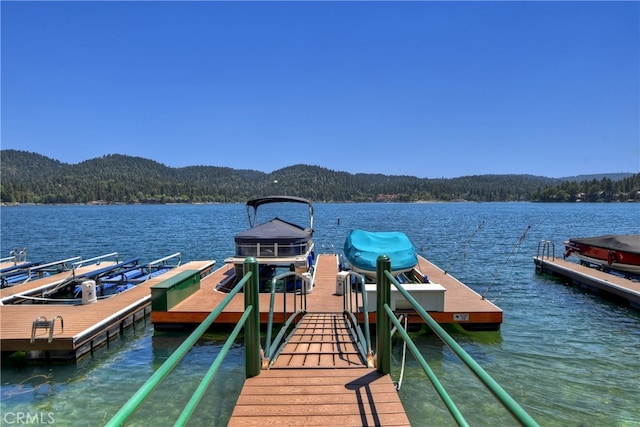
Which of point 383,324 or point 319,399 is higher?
point 383,324

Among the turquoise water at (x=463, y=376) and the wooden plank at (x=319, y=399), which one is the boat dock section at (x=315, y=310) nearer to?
the turquoise water at (x=463, y=376)

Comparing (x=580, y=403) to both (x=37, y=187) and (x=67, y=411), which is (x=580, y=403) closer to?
(x=67, y=411)

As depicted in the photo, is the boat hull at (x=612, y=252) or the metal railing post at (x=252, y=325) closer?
the metal railing post at (x=252, y=325)

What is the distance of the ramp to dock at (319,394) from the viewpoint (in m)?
2.95

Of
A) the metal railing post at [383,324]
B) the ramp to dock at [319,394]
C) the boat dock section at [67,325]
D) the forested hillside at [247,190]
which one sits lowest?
the boat dock section at [67,325]

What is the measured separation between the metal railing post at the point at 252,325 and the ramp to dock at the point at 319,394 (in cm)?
13

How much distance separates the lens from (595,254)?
17.0 m

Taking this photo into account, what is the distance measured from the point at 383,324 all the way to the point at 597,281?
13.9 meters

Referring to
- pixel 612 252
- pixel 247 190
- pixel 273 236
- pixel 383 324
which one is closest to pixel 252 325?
pixel 383 324

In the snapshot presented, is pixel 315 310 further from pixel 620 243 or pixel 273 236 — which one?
pixel 620 243

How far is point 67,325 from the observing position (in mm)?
8406

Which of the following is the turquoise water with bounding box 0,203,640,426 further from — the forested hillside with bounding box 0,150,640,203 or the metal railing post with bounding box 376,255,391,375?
the forested hillside with bounding box 0,150,640,203

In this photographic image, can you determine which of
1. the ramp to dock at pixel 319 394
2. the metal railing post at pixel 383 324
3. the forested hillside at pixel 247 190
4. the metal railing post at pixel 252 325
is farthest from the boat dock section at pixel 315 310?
the forested hillside at pixel 247 190

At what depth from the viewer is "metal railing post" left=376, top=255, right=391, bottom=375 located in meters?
3.71
